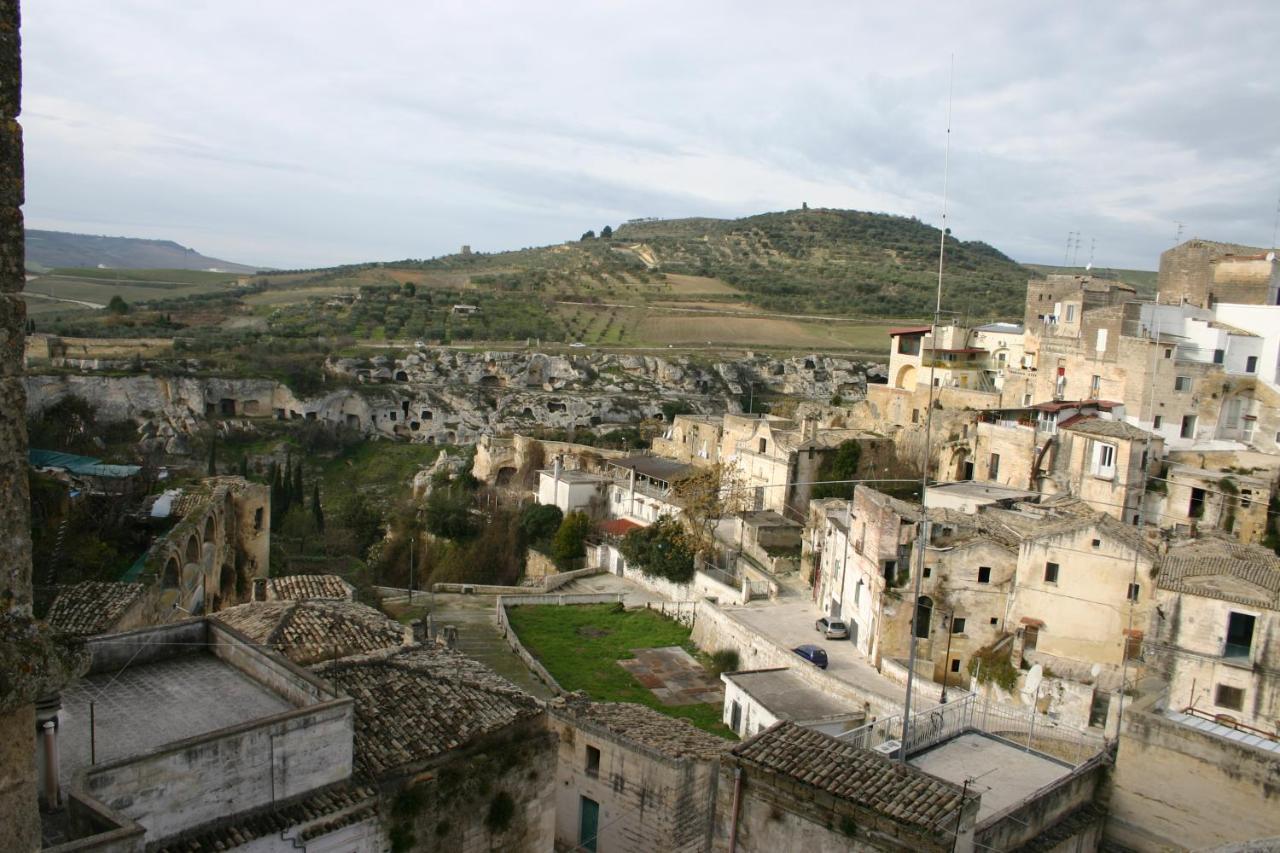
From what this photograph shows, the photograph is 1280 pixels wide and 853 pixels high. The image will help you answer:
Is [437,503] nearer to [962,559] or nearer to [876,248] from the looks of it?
[962,559]

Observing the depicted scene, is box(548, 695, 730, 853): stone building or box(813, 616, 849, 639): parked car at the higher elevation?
box(548, 695, 730, 853): stone building

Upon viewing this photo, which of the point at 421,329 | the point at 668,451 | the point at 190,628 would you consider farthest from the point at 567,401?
the point at 190,628

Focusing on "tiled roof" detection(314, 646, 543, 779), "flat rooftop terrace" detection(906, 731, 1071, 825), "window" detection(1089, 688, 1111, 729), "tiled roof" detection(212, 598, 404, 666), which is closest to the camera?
"flat rooftop terrace" detection(906, 731, 1071, 825)

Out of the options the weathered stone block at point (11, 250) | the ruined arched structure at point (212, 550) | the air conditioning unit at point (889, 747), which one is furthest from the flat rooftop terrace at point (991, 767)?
the ruined arched structure at point (212, 550)

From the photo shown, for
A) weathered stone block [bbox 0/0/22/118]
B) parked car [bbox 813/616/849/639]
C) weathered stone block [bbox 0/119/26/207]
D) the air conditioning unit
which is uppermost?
weathered stone block [bbox 0/0/22/118]

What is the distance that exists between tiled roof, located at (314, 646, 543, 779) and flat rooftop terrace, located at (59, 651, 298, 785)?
1034 millimetres

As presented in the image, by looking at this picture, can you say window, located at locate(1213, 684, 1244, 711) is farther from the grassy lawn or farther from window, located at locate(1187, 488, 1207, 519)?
window, located at locate(1187, 488, 1207, 519)

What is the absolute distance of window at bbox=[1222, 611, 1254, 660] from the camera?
14.4m

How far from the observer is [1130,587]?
754 inches

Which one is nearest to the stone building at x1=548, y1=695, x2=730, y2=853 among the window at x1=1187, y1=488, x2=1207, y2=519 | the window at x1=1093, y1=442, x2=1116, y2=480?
the window at x1=1093, y1=442, x2=1116, y2=480

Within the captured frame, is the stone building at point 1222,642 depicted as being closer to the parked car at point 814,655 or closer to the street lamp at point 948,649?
the street lamp at point 948,649

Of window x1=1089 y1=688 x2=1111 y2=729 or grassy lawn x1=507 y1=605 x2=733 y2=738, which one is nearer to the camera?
window x1=1089 y1=688 x2=1111 y2=729

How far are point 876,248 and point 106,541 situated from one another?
9883 cm

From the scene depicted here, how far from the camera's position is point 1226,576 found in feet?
49.6
